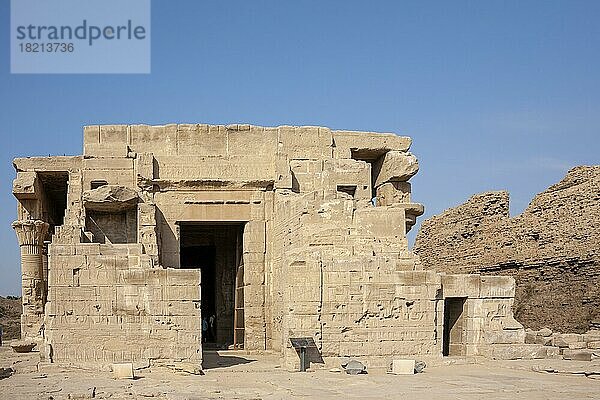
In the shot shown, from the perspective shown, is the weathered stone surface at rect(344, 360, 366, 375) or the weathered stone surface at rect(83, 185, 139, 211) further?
the weathered stone surface at rect(83, 185, 139, 211)

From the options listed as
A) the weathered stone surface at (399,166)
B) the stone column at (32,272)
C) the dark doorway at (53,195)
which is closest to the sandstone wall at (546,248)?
the weathered stone surface at (399,166)

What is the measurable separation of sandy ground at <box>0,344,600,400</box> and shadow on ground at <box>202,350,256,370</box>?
18cm

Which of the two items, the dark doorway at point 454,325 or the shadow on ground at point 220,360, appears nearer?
the shadow on ground at point 220,360

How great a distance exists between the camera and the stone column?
19203mm

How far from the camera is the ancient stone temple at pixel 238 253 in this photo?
13.6 metres

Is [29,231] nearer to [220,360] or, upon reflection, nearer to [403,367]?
[220,360]

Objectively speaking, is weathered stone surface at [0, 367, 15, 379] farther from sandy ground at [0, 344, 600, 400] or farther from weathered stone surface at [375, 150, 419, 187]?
weathered stone surface at [375, 150, 419, 187]

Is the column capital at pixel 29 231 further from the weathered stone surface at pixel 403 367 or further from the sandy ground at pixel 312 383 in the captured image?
the weathered stone surface at pixel 403 367

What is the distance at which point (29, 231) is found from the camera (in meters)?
19.8

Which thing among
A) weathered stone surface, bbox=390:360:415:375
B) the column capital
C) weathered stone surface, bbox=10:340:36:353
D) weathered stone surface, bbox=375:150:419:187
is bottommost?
weathered stone surface, bbox=10:340:36:353

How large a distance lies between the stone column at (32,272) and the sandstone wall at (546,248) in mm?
15592

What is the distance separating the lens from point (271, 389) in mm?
11148

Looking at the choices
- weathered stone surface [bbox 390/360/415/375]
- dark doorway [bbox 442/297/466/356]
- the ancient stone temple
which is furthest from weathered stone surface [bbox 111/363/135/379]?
dark doorway [bbox 442/297/466/356]

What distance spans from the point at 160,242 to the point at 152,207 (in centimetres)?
116
